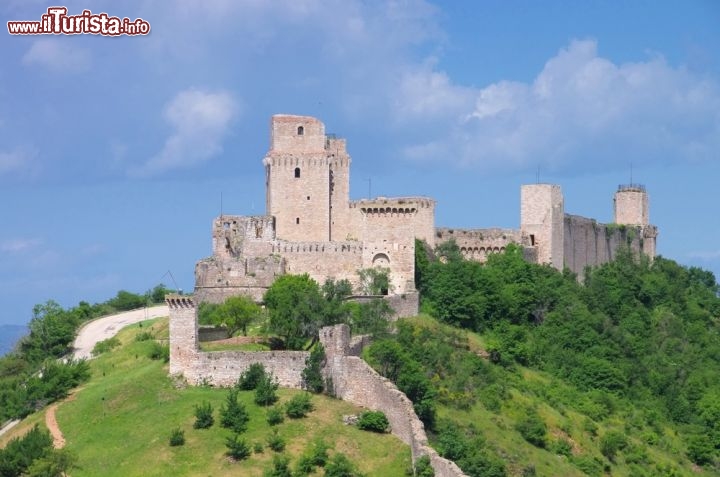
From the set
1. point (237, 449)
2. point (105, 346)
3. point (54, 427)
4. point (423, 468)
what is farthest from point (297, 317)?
point (423, 468)

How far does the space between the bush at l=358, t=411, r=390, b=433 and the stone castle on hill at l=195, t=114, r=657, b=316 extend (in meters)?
17.1

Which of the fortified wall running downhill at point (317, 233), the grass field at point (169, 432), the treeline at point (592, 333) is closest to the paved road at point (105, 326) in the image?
the fortified wall running downhill at point (317, 233)

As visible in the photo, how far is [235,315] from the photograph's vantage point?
207 feet

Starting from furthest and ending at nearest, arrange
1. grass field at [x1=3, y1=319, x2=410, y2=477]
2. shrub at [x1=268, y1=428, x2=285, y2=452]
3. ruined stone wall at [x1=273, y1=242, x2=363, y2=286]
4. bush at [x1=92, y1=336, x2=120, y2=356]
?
ruined stone wall at [x1=273, y1=242, x2=363, y2=286] → bush at [x1=92, y1=336, x2=120, y2=356] → shrub at [x1=268, y1=428, x2=285, y2=452] → grass field at [x1=3, y1=319, x2=410, y2=477]

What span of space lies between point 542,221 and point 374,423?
3562 cm

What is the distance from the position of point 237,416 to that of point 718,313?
50.5 meters

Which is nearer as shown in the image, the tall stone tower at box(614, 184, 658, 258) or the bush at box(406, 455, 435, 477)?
the bush at box(406, 455, 435, 477)

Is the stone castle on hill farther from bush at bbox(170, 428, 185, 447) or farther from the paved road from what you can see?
bush at bbox(170, 428, 185, 447)

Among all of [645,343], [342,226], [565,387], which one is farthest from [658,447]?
[342,226]

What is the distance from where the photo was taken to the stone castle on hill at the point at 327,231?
7194 cm

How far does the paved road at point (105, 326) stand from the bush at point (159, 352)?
22.0 feet

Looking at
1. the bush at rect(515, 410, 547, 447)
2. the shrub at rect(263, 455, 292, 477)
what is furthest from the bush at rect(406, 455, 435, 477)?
the bush at rect(515, 410, 547, 447)

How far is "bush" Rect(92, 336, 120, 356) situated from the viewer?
6875cm

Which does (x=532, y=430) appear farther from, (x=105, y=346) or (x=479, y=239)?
(x=479, y=239)
